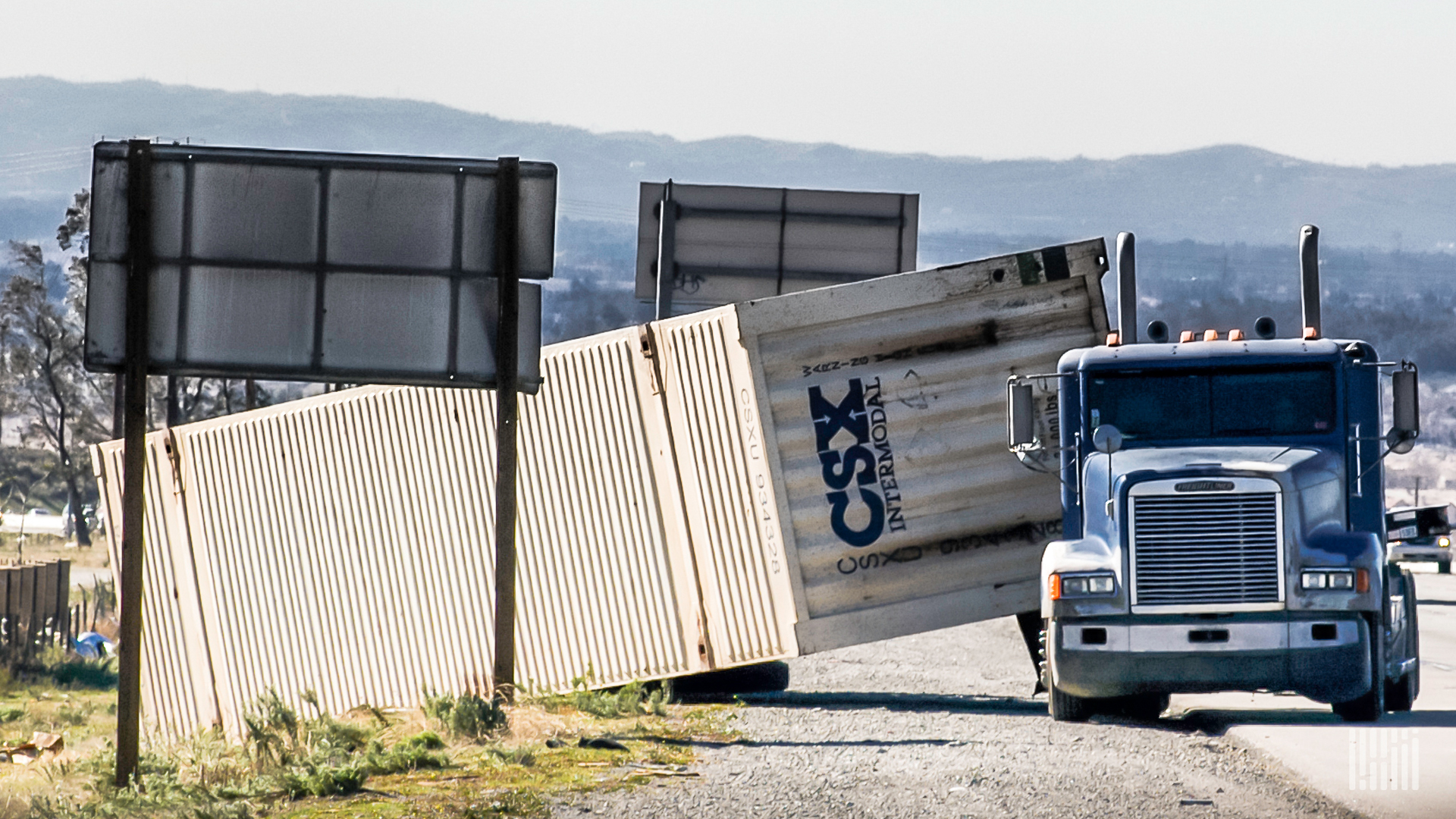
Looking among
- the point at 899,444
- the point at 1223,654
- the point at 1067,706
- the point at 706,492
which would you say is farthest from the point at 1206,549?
the point at 706,492

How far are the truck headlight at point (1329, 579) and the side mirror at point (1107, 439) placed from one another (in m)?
1.46

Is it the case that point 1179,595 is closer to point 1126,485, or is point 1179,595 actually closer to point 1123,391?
point 1126,485

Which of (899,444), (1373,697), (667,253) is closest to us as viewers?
(1373,697)

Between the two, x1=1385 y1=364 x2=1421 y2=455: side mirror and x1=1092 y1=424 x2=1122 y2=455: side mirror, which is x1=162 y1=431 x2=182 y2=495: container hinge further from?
x1=1385 y1=364 x2=1421 y2=455: side mirror

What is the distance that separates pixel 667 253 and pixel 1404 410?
55.9ft

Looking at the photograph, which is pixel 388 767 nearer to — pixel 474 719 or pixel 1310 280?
pixel 474 719

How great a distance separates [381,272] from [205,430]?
5693 mm

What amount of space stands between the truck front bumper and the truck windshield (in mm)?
1442

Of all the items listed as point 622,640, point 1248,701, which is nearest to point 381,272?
point 622,640

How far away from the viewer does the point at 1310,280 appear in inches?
493

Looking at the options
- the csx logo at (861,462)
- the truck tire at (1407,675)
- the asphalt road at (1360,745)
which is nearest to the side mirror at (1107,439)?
the asphalt road at (1360,745)

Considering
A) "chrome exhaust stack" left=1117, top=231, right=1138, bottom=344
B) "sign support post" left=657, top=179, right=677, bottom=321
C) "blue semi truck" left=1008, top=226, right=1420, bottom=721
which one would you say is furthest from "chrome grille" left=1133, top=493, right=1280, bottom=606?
"sign support post" left=657, top=179, right=677, bottom=321

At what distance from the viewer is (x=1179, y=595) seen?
1125 cm

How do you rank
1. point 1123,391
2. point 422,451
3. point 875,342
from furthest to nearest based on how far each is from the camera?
point 422,451
point 875,342
point 1123,391
